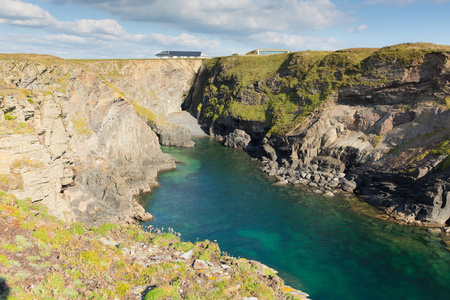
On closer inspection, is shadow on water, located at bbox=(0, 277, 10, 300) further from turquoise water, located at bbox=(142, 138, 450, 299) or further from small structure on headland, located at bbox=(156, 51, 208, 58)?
small structure on headland, located at bbox=(156, 51, 208, 58)

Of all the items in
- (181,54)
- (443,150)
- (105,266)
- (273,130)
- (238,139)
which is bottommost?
(238,139)

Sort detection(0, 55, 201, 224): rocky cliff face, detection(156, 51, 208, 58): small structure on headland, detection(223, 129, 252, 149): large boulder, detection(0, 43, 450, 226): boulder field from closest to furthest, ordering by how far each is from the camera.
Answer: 1. detection(0, 55, 201, 224): rocky cliff face
2. detection(0, 43, 450, 226): boulder field
3. detection(223, 129, 252, 149): large boulder
4. detection(156, 51, 208, 58): small structure on headland

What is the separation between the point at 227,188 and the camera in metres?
57.7

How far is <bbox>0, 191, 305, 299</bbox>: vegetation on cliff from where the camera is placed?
13.3m

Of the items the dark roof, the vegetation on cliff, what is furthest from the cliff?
the dark roof

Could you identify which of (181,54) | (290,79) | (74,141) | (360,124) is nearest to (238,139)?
(290,79)

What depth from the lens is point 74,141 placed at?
4303 cm

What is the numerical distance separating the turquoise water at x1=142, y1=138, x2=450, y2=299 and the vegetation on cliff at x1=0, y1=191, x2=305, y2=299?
45.5 feet

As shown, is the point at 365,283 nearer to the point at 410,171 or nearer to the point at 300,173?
the point at 410,171

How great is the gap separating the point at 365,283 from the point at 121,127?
1775 inches

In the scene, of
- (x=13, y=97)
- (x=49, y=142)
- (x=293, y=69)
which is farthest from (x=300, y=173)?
(x=13, y=97)

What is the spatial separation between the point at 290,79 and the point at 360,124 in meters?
31.6

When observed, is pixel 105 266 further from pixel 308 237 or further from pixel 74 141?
pixel 74 141

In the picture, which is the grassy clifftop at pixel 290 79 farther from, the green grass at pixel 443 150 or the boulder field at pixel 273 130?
the green grass at pixel 443 150
